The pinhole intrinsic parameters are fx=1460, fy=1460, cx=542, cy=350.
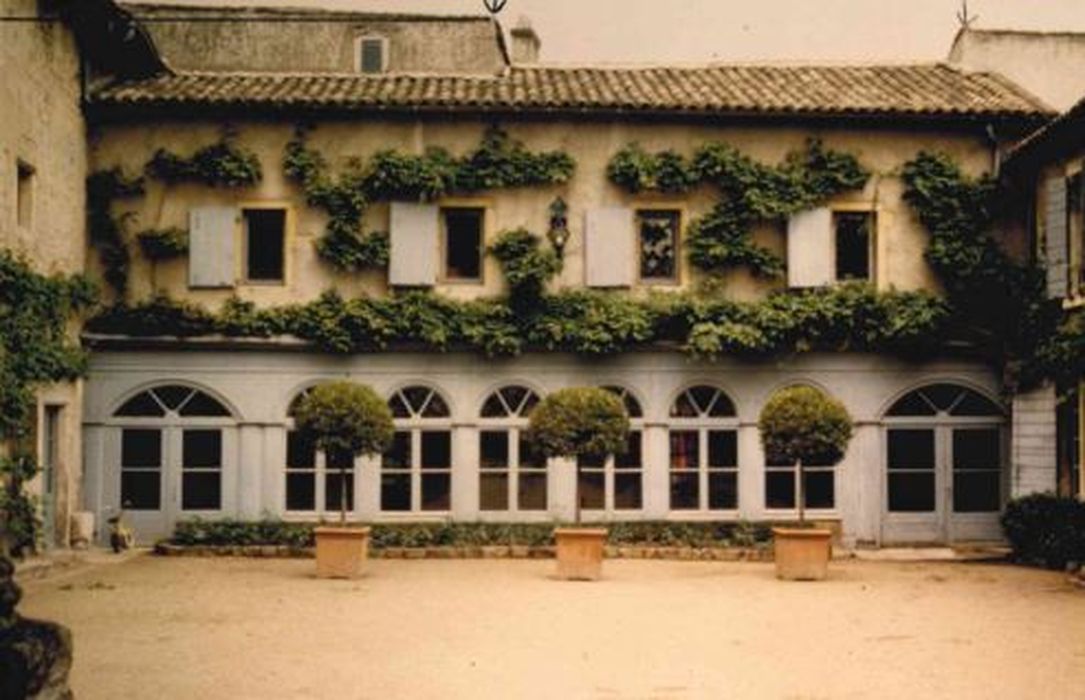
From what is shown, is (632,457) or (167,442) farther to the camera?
(632,457)

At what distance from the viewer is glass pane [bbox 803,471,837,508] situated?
24.3m

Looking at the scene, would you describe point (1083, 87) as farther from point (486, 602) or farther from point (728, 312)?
point (486, 602)

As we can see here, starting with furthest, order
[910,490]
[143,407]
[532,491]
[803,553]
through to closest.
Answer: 1. [910,490]
2. [532,491]
3. [143,407]
4. [803,553]

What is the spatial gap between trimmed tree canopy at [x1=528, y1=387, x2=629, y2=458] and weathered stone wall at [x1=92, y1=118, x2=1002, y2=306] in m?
4.57

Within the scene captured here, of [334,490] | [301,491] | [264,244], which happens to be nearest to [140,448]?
[301,491]

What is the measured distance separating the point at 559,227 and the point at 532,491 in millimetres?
4401

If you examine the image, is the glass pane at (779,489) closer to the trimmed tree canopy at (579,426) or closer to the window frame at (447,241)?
the trimmed tree canopy at (579,426)

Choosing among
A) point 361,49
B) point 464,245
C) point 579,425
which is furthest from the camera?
point 361,49

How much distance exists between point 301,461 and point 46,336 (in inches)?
193

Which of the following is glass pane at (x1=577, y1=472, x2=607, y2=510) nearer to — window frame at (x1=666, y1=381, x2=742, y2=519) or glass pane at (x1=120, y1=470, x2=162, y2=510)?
window frame at (x1=666, y1=381, x2=742, y2=519)

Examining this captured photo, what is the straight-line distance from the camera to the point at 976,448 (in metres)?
24.4

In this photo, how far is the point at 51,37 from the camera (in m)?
21.5

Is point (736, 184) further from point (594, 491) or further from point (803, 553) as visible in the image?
point (803, 553)

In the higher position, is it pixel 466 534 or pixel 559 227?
pixel 559 227
